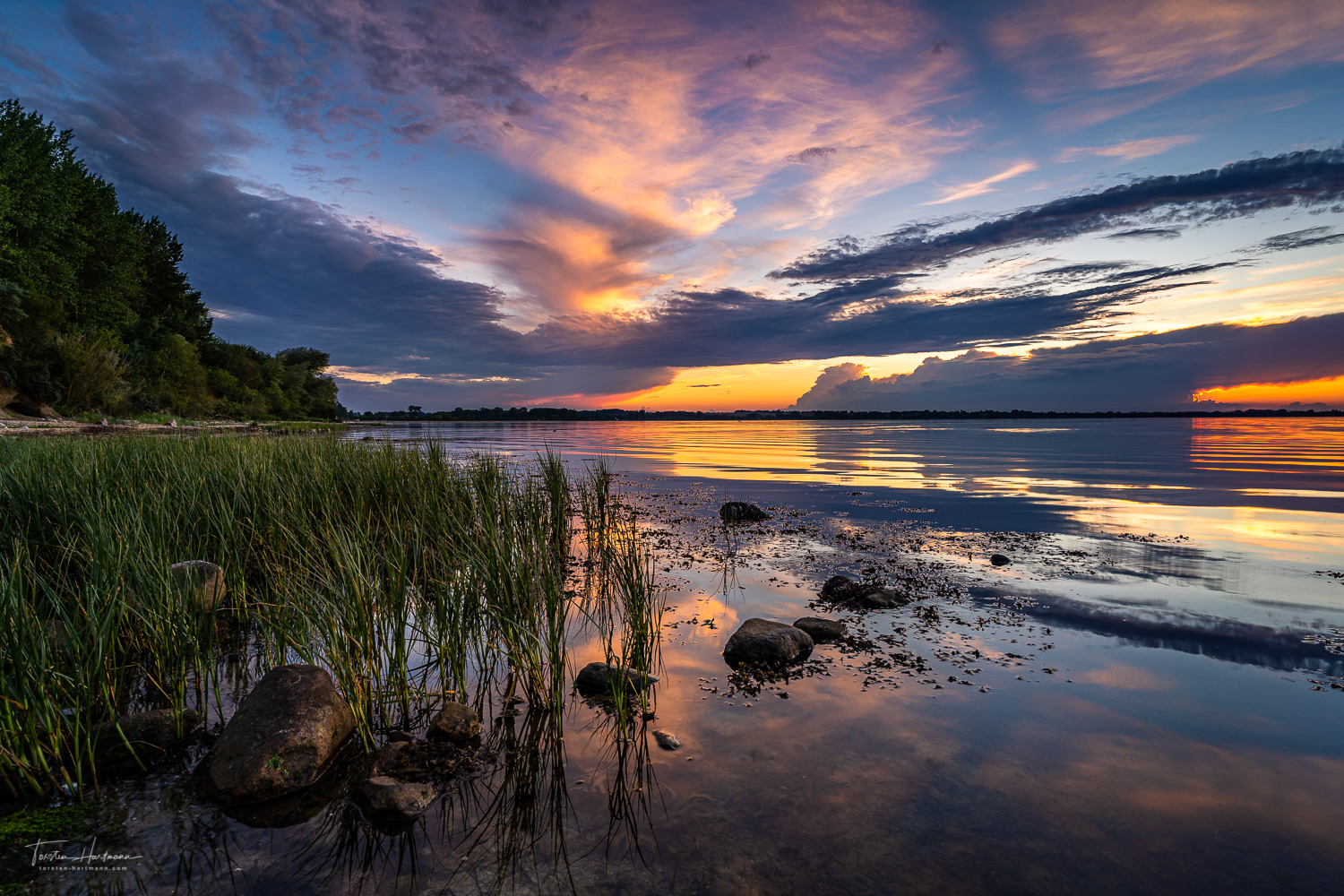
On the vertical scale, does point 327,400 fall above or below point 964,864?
above

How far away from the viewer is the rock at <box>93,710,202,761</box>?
185 inches

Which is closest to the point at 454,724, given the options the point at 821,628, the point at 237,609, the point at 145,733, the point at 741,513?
the point at 145,733

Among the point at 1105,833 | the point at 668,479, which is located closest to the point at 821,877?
the point at 1105,833

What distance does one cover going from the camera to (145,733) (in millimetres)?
4859

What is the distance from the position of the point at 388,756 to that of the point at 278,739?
0.86 m

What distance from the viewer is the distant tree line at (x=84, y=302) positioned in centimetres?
4206

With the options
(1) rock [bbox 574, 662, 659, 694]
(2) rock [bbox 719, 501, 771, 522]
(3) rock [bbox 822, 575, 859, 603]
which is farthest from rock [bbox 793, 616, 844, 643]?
(2) rock [bbox 719, 501, 771, 522]

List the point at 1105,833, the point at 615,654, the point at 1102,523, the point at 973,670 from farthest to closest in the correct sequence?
the point at 1102,523, the point at 615,654, the point at 973,670, the point at 1105,833

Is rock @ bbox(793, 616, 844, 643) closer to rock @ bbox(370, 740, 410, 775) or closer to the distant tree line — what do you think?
rock @ bbox(370, 740, 410, 775)

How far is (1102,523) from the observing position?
15.5 meters

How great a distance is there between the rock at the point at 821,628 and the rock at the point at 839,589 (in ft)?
4.60

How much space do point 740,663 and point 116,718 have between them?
5.94 metres

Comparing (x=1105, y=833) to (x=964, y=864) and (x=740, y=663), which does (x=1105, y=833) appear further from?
(x=740, y=663)

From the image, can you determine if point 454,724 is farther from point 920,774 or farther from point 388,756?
point 920,774
